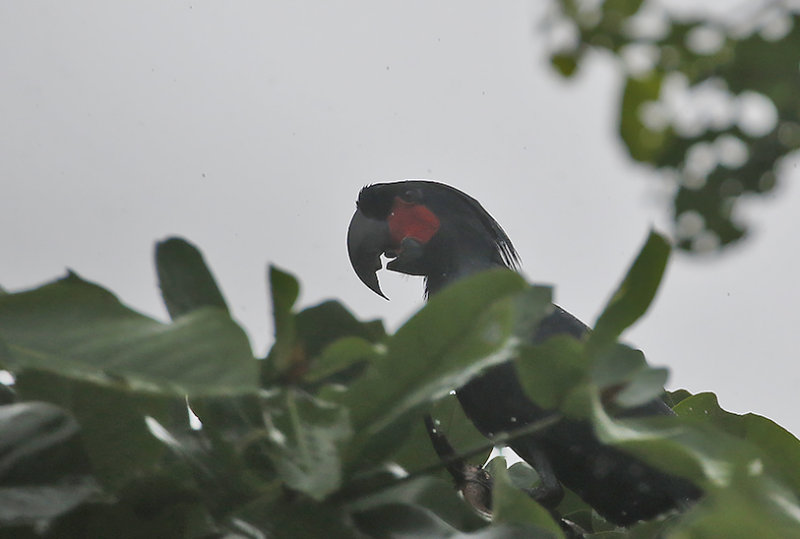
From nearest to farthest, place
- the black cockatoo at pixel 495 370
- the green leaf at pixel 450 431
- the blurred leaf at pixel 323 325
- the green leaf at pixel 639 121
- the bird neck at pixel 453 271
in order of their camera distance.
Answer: the green leaf at pixel 639 121 → the blurred leaf at pixel 323 325 → the green leaf at pixel 450 431 → the black cockatoo at pixel 495 370 → the bird neck at pixel 453 271

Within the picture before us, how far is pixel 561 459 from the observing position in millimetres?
1369

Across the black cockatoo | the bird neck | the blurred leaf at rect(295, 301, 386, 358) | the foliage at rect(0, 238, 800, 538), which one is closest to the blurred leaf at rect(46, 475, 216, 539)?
the foliage at rect(0, 238, 800, 538)

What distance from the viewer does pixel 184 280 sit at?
50cm

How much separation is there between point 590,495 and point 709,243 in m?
1.10

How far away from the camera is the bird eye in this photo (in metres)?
1.82

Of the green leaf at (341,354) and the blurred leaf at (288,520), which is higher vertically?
the green leaf at (341,354)

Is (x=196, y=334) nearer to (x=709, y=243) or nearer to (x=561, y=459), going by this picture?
(x=709, y=243)

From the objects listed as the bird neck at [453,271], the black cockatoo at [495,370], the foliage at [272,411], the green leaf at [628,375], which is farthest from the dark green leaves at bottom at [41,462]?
the bird neck at [453,271]

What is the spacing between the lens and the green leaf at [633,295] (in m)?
0.43

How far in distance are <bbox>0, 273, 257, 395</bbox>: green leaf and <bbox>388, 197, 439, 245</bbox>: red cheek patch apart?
1.33 metres

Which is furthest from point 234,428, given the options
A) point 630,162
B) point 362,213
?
point 362,213

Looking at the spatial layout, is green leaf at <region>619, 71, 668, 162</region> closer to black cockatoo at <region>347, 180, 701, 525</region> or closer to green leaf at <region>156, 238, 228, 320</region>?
green leaf at <region>156, 238, 228, 320</region>

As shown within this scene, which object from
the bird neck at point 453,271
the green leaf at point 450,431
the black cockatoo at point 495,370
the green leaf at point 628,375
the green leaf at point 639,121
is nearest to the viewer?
the green leaf at point 639,121

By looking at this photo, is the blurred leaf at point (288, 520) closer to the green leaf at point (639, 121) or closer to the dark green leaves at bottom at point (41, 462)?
the dark green leaves at bottom at point (41, 462)
